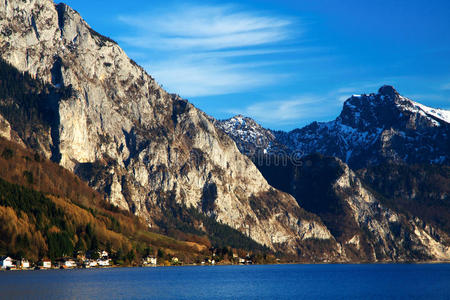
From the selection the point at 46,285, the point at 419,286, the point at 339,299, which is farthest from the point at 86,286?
the point at 419,286

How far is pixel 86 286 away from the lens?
486 feet

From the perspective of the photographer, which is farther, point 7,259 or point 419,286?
point 7,259

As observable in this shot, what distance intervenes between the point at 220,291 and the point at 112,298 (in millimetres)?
33571

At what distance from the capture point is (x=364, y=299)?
137 meters

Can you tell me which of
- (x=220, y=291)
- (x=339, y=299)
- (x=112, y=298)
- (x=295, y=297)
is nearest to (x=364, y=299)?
(x=339, y=299)

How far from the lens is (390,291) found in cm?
15775

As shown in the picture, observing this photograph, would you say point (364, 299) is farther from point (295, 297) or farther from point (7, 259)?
point (7, 259)

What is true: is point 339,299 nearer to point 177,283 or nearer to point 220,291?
point 220,291

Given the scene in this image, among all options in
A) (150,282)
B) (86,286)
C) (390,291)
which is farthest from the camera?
(150,282)

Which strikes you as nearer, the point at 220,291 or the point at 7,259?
the point at 220,291

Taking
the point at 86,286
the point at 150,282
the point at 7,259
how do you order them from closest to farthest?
the point at 86,286
the point at 150,282
the point at 7,259

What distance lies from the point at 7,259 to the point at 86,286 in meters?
61.4

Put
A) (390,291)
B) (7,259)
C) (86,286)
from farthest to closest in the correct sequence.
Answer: (7,259) → (390,291) → (86,286)

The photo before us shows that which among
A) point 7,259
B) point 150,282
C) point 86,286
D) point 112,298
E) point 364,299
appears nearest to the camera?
point 112,298
